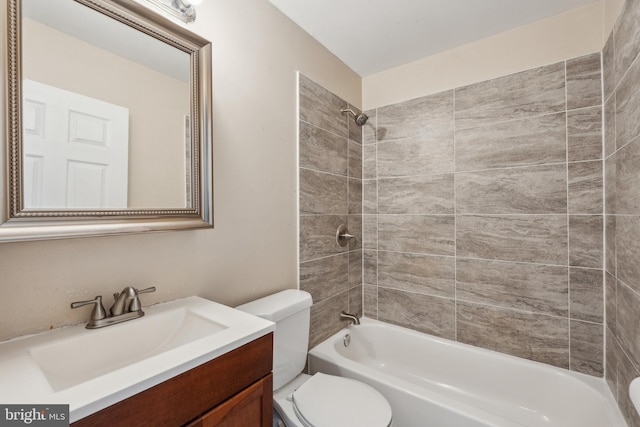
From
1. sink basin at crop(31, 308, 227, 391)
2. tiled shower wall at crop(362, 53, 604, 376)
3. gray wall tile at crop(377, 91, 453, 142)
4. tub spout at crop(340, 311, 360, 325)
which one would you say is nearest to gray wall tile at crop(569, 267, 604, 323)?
tiled shower wall at crop(362, 53, 604, 376)

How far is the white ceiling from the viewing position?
1539mm

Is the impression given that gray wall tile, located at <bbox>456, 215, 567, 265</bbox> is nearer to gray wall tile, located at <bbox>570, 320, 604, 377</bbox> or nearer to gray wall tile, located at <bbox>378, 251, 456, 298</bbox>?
gray wall tile, located at <bbox>378, 251, 456, 298</bbox>

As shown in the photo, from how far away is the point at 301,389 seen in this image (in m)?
1.32

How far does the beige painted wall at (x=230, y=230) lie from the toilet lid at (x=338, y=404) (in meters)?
0.52

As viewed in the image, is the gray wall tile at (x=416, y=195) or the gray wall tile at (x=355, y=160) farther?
the gray wall tile at (x=355, y=160)

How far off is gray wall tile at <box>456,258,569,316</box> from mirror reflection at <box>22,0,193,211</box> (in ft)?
5.77

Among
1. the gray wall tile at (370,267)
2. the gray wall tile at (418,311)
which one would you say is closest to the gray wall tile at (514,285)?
the gray wall tile at (418,311)

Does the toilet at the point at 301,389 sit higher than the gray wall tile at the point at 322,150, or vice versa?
the gray wall tile at the point at 322,150

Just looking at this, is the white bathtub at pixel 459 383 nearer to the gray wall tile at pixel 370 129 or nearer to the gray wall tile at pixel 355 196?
the gray wall tile at pixel 355 196

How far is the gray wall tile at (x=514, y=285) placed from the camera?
1.62 metres

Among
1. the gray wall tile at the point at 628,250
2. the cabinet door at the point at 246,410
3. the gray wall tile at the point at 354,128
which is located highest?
the gray wall tile at the point at 354,128

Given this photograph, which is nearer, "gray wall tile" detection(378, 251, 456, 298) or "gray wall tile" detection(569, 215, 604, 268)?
"gray wall tile" detection(569, 215, 604, 268)

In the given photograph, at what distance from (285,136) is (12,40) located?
1.08 metres

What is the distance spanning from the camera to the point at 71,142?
2.79ft
